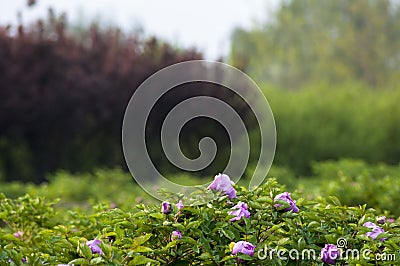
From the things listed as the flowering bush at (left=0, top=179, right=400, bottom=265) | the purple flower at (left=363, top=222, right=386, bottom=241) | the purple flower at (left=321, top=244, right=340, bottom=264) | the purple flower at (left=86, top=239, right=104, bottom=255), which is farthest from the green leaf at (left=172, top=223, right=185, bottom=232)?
the purple flower at (left=363, top=222, right=386, bottom=241)

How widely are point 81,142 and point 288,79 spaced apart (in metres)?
21.6

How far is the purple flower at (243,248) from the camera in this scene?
211 cm

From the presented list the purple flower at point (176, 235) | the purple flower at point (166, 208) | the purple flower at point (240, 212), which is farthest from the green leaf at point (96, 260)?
the purple flower at point (240, 212)

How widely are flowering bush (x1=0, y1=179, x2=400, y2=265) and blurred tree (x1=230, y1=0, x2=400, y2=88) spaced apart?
2528 centimetres

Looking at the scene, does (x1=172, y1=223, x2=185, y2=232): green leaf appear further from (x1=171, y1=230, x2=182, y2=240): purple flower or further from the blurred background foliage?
the blurred background foliage

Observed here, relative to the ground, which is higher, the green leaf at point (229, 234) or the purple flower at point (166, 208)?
the purple flower at point (166, 208)

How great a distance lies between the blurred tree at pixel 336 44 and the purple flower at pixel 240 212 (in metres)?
25.4

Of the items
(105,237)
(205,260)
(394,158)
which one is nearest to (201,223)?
(205,260)

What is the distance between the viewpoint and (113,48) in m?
10.9

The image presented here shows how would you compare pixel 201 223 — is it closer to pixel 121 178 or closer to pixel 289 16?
pixel 121 178

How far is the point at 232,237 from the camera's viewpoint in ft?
7.22

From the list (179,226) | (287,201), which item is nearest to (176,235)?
(179,226)

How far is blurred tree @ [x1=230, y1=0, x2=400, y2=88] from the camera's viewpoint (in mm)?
27891

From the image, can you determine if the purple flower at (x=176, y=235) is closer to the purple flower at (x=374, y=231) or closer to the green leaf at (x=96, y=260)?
the green leaf at (x=96, y=260)
